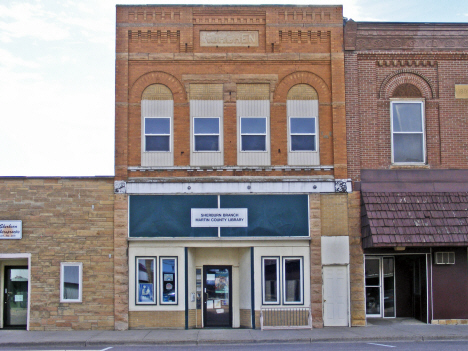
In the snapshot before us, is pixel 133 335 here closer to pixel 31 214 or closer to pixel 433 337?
pixel 31 214

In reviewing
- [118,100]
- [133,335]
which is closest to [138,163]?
[118,100]

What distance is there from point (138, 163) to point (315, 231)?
20.0ft

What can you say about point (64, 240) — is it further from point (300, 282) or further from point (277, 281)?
point (300, 282)

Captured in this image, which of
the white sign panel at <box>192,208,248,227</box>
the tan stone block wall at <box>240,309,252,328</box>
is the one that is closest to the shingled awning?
the white sign panel at <box>192,208,248,227</box>

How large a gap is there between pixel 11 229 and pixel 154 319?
5306mm

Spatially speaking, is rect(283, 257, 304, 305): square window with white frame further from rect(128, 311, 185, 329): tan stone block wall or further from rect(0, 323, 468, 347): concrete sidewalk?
rect(128, 311, 185, 329): tan stone block wall

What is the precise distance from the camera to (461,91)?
756 inches

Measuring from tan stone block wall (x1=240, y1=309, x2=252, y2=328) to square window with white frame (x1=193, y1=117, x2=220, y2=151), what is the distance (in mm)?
5328

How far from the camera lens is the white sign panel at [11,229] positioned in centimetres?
1789

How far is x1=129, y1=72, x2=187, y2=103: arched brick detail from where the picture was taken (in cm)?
1869

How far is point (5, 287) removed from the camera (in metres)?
18.9

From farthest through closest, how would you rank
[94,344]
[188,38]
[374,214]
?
[188,38]
[374,214]
[94,344]

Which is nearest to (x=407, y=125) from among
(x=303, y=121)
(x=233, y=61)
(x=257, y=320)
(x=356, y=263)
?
(x=303, y=121)

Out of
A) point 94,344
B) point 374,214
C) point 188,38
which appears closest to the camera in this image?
point 94,344
